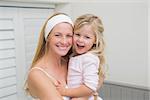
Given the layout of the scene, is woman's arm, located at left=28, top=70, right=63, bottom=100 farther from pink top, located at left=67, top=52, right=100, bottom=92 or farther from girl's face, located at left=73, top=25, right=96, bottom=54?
girl's face, located at left=73, top=25, right=96, bottom=54

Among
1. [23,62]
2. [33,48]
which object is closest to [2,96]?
[23,62]

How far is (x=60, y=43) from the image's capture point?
129 centimetres

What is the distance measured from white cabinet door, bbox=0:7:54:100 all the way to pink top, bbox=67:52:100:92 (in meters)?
0.69

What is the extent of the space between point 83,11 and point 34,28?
45 centimetres

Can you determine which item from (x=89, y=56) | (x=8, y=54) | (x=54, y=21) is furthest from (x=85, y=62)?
(x=8, y=54)

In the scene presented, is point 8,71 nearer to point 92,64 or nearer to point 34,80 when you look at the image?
point 34,80

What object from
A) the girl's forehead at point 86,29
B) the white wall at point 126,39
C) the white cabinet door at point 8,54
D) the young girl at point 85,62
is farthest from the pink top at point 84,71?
the white wall at point 126,39

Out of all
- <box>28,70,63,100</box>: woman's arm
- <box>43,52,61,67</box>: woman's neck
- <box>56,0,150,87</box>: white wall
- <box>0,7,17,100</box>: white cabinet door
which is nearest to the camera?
<box>28,70,63,100</box>: woman's arm

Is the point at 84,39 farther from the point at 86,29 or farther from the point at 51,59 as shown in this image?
the point at 51,59

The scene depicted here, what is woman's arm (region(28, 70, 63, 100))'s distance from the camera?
1.23m

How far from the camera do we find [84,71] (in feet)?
4.22

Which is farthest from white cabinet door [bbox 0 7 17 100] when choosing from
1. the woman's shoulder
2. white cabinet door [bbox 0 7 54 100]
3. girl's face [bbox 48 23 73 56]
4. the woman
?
the woman's shoulder

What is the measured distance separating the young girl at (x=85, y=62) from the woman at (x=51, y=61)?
4cm

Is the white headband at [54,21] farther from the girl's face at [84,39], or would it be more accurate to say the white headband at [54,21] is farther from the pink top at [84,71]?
the pink top at [84,71]
